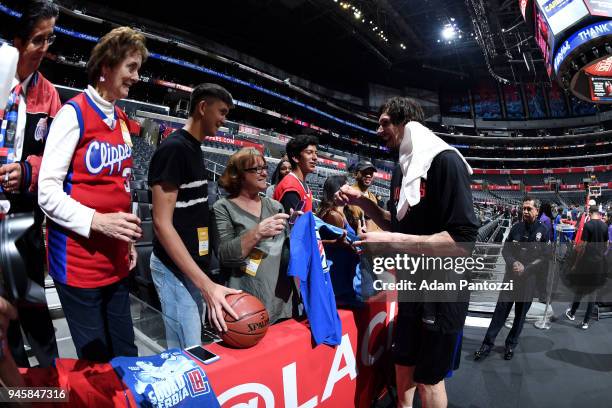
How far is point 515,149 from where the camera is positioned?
4134 centimetres

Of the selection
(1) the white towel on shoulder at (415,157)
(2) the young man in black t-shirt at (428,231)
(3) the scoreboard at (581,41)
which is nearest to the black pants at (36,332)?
(2) the young man in black t-shirt at (428,231)

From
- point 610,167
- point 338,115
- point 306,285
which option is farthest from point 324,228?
point 610,167

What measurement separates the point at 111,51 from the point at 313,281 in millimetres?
1357

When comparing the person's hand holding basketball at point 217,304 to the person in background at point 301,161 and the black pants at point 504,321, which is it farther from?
the black pants at point 504,321

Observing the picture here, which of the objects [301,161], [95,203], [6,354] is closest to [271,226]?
[95,203]

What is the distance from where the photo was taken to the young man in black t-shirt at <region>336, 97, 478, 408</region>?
158 centimetres

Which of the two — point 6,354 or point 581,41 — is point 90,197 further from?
point 581,41

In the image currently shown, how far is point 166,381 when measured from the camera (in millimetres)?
1117

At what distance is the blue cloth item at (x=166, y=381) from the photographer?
1.05 meters

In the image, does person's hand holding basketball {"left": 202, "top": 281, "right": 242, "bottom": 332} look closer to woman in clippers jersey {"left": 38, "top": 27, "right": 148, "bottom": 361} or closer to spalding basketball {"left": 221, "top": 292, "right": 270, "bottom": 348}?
spalding basketball {"left": 221, "top": 292, "right": 270, "bottom": 348}

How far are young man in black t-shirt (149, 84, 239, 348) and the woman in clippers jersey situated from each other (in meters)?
0.15

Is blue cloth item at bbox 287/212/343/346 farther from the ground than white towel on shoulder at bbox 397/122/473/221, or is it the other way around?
white towel on shoulder at bbox 397/122/473/221

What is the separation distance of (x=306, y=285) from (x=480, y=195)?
3959 cm

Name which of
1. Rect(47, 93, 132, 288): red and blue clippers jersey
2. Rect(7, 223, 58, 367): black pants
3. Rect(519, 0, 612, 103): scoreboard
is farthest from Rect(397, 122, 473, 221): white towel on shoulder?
Rect(519, 0, 612, 103): scoreboard
